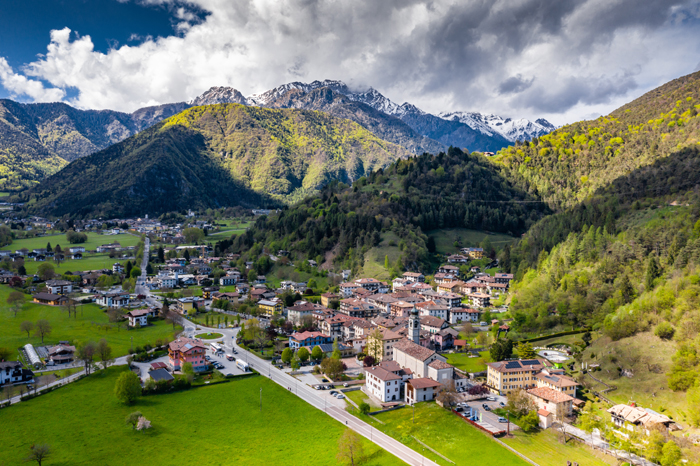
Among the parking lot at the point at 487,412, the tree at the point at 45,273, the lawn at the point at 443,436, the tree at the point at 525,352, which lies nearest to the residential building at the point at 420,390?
the lawn at the point at 443,436

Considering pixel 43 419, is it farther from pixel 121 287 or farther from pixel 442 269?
pixel 442 269

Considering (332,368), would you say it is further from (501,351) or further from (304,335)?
(501,351)

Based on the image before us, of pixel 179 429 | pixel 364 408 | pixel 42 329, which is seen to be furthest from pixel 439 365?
pixel 42 329

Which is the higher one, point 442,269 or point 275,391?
point 442,269

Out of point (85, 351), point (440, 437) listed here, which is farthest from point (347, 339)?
point (85, 351)

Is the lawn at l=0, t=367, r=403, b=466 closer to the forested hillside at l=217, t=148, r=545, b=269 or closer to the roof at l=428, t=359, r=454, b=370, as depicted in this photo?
the roof at l=428, t=359, r=454, b=370

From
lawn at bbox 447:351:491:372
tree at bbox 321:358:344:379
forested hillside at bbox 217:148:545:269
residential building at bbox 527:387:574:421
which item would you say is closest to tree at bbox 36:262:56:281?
forested hillside at bbox 217:148:545:269
